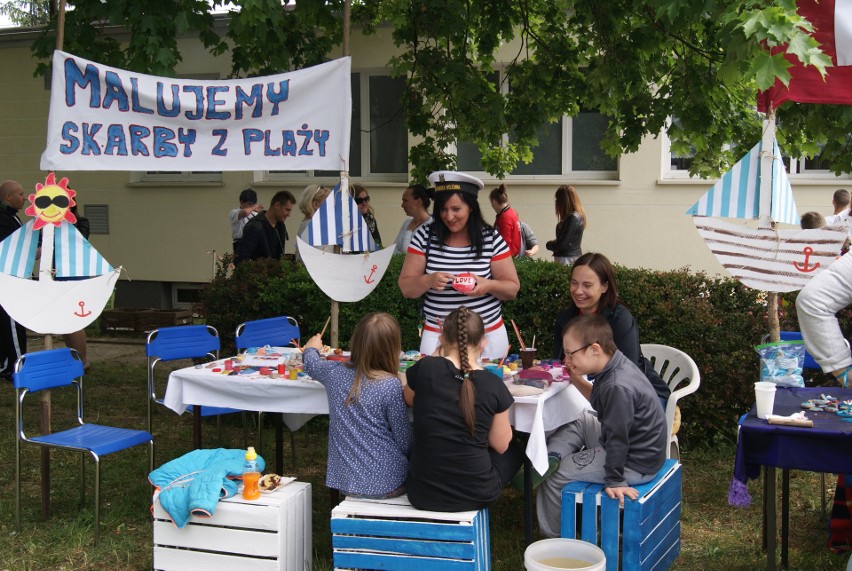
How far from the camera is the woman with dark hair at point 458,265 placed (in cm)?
485

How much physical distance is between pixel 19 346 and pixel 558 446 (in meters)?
5.73

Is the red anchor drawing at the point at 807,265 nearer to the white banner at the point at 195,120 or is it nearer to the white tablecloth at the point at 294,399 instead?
the white tablecloth at the point at 294,399

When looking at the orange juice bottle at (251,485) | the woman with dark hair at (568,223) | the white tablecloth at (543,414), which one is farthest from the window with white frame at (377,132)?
the orange juice bottle at (251,485)

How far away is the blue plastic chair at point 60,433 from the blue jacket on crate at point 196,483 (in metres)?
0.69

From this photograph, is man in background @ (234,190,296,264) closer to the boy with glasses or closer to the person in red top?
the person in red top

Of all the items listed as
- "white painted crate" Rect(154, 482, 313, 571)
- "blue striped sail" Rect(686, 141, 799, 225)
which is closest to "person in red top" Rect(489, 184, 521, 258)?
"blue striped sail" Rect(686, 141, 799, 225)

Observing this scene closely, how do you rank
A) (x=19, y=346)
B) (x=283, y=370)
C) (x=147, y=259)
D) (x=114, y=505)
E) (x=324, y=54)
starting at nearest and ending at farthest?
(x=283, y=370) < (x=114, y=505) < (x=324, y=54) < (x=19, y=346) < (x=147, y=259)

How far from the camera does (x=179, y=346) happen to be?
5898 mm

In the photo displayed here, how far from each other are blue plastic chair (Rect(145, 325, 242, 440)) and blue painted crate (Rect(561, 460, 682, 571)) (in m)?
2.55

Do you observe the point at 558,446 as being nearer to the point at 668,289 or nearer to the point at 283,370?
the point at 283,370

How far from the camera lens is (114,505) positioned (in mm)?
5254

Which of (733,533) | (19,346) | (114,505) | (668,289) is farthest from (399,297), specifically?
(19,346)

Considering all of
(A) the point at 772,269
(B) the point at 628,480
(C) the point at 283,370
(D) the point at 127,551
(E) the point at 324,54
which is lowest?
(D) the point at 127,551

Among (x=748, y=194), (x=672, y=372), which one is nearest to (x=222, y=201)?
(x=672, y=372)
